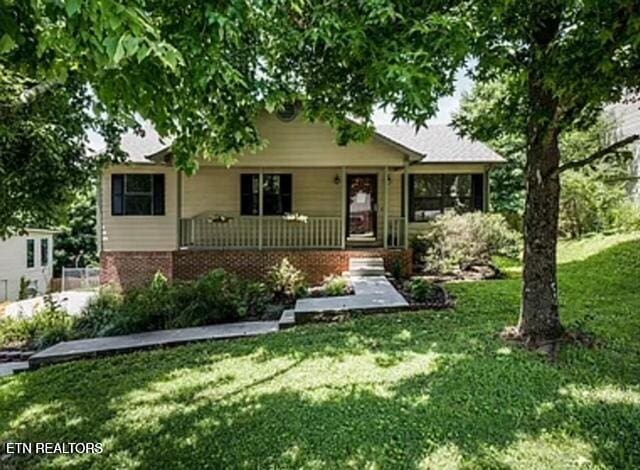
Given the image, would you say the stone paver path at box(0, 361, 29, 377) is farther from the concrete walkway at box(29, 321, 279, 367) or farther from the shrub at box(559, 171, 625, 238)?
the shrub at box(559, 171, 625, 238)

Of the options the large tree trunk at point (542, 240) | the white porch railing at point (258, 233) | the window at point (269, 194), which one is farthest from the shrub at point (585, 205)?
the large tree trunk at point (542, 240)

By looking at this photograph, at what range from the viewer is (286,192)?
17375 millimetres

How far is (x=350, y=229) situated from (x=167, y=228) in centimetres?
602

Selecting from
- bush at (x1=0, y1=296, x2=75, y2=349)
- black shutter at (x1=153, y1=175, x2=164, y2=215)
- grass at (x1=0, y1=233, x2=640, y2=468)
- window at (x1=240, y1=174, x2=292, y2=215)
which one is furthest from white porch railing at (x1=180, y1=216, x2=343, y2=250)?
grass at (x1=0, y1=233, x2=640, y2=468)

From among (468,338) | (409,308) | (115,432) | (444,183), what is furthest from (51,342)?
(444,183)

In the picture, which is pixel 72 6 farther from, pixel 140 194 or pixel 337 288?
pixel 140 194

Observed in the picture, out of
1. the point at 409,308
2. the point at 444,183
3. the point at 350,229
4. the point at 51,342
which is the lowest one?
the point at 51,342

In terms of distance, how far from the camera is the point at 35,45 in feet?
10.4

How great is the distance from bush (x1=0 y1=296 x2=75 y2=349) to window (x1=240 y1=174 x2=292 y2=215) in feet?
22.6

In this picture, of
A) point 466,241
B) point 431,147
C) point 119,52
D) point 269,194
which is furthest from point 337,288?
point 119,52

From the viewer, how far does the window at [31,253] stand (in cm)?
2722

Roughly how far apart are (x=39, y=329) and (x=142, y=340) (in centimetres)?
350

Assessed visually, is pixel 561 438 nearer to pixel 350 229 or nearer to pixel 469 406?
pixel 469 406

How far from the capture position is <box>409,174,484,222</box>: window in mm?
18453
